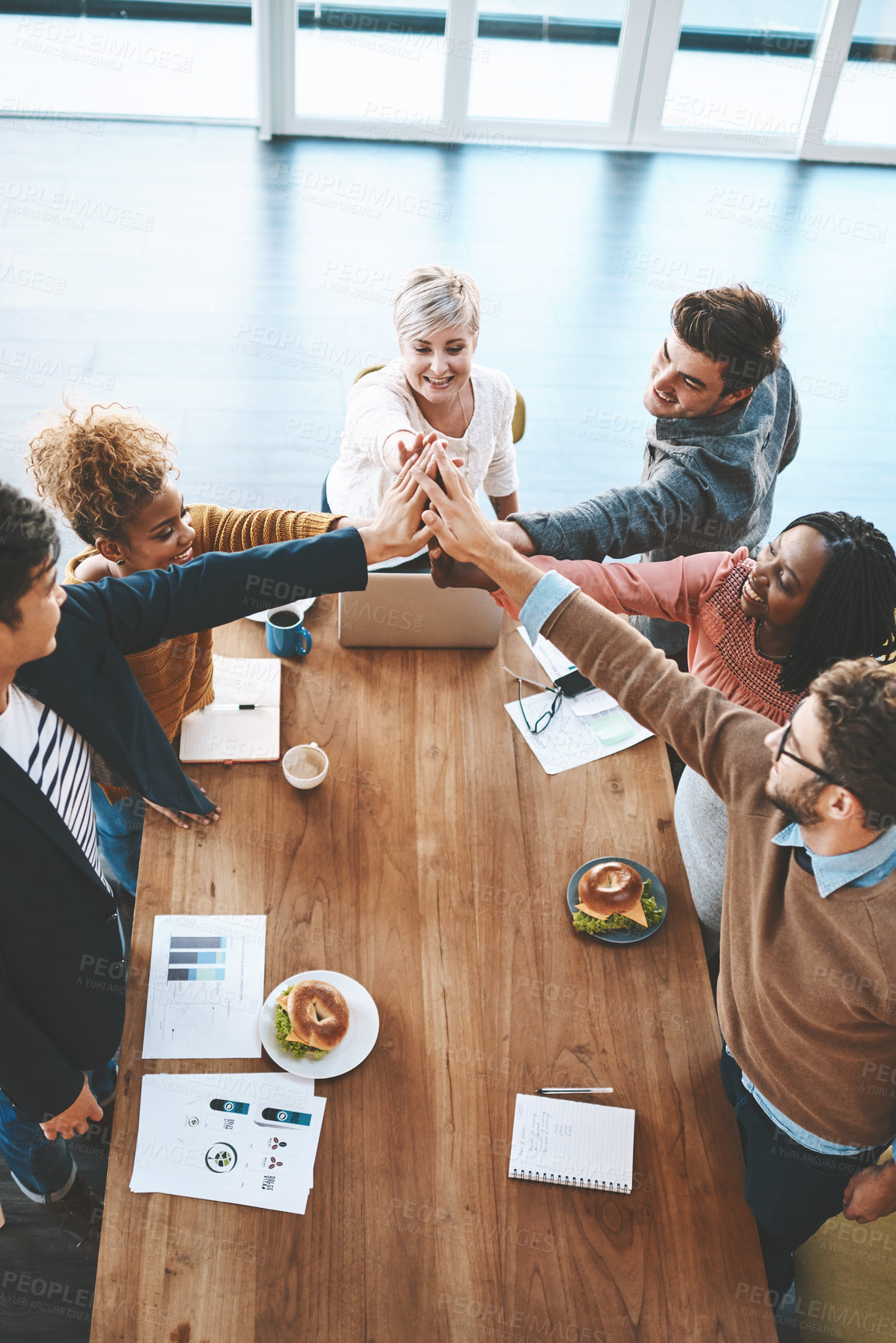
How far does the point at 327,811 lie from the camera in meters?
2.14

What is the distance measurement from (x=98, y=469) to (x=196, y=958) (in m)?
0.94

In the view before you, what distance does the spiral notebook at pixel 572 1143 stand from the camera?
5.45ft

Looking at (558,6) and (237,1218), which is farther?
(558,6)

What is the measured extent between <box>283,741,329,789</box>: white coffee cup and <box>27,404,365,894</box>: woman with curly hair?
205 mm

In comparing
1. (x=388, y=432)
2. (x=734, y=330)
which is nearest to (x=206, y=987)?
(x=388, y=432)

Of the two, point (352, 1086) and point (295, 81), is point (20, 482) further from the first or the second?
point (295, 81)

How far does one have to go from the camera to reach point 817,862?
4.98 feet

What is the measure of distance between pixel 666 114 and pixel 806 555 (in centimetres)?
610

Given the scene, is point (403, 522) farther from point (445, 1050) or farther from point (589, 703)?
point (445, 1050)

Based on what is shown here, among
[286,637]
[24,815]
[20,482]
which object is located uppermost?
[24,815]

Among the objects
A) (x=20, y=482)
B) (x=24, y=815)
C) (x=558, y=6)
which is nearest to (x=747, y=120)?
(x=558, y=6)

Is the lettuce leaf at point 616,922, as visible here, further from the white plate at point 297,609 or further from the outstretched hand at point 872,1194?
the white plate at point 297,609

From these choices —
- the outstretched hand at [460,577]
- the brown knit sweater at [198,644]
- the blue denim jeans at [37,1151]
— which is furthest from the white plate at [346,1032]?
the outstretched hand at [460,577]

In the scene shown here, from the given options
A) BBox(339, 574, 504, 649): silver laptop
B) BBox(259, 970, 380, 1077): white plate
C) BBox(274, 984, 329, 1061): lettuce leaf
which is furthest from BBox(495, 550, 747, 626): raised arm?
BBox(274, 984, 329, 1061): lettuce leaf
